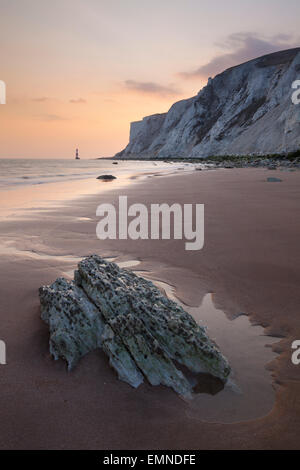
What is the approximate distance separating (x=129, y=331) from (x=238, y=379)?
82cm

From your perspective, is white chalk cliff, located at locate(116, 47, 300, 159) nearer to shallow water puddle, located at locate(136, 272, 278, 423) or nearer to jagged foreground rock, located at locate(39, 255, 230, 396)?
shallow water puddle, located at locate(136, 272, 278, 423)

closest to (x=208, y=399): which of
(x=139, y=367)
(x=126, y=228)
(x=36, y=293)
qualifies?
(x=139, y=367)

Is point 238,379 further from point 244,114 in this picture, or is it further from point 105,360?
point 244,114

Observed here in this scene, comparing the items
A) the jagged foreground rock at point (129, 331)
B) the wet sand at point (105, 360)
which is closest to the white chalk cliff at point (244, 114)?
the wet sand at point (105, 360)

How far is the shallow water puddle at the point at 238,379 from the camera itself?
1835mm

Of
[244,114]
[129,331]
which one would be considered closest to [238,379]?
[129,331]

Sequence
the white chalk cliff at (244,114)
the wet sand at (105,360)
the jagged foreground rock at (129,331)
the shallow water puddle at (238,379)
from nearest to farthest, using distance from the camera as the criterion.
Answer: the wet sand at (105,360) < the shallow water puddle at (238,379) < the jagged foreground rock at (129,331) < the white chalk cliff at (244,114)

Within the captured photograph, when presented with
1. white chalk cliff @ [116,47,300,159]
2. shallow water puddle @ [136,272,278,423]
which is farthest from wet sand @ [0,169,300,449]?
white chalk cliff @ [116,47,300,159]

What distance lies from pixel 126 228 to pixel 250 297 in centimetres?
337

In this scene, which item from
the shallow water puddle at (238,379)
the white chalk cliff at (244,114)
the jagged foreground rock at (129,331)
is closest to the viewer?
the shallow water puddle at (238,379)

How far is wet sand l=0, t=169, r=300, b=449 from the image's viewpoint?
5.50 ft

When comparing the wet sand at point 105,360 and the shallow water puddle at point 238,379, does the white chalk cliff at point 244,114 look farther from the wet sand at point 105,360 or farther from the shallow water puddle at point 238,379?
the shallow water puddle at point 238,379

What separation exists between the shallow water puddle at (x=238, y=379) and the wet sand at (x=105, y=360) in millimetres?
53

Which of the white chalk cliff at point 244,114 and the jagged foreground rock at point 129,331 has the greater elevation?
the white chalk cliff at point 244,114
